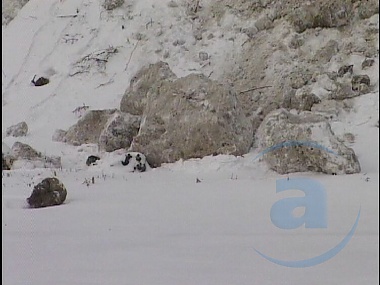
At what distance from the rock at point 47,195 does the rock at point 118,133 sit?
11.0 feet

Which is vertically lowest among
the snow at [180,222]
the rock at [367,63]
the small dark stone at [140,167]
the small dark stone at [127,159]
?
the snow at [180,222]

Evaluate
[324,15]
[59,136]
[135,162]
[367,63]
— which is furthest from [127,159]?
[324,15]

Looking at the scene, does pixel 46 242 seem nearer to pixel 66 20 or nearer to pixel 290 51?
pixel 290 51

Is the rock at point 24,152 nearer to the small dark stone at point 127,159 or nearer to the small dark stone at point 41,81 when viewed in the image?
the small dark stone at point 127,159

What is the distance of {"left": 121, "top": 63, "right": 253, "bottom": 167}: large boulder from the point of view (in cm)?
703

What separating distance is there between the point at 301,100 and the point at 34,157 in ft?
14.3

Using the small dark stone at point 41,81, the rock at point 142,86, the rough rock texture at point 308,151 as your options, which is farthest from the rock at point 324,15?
the small dark stone at point 41,81

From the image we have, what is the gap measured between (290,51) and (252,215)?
634cm

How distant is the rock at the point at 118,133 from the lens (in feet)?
26.4

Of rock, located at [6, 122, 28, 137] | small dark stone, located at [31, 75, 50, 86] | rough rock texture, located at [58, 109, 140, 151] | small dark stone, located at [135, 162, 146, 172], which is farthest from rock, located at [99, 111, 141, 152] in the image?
small dark stone, located at [31, 75, 50, 86]

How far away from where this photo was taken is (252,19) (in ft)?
36.2

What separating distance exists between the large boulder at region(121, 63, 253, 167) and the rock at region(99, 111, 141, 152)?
0.38 meters

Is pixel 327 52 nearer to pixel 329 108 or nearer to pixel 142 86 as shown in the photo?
pixel 329 108

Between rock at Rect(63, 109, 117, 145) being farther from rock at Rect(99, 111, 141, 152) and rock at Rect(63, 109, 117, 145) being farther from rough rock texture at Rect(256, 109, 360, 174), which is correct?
rough rock texture at Rect(256, 109, 360, 174)
